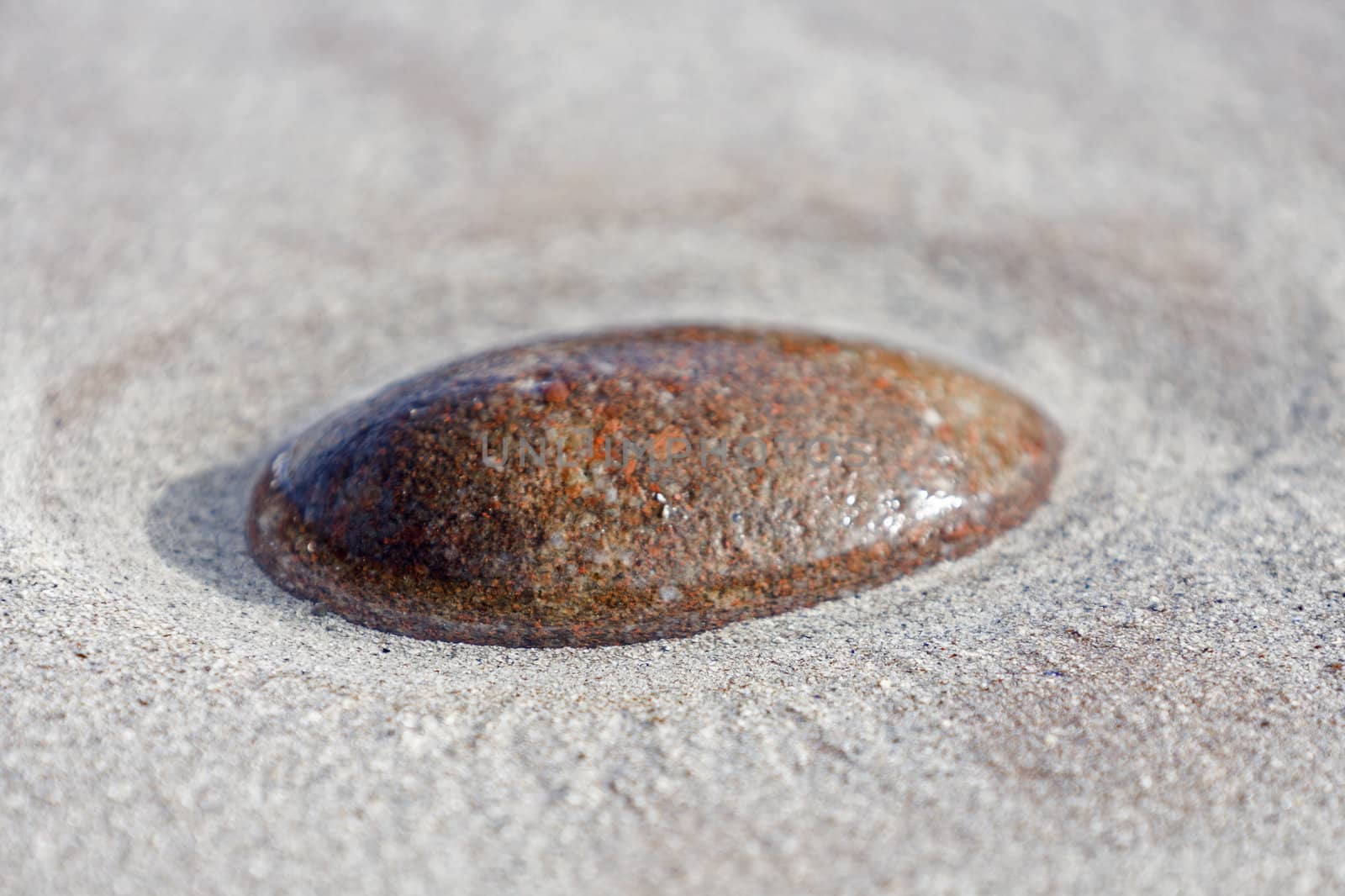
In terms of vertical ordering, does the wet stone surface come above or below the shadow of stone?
above

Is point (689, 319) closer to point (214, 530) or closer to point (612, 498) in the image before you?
point (612, 498)

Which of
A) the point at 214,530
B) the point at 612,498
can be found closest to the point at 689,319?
the point at 612,498

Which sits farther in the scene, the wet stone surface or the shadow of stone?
the shadow of stone

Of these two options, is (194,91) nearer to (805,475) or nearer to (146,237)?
(146,237)

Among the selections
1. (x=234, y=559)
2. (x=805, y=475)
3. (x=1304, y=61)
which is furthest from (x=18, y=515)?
(x=1304, y=61)

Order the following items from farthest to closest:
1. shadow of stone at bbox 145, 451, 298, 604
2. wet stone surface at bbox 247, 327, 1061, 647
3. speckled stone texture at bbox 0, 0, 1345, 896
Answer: shadow of stone at bbox 145, 451, 298, 604 < wet stone surface at bbox 247, 327, 1061, 647 < speckled stone texture at bbox 0, 0, 1345, 896

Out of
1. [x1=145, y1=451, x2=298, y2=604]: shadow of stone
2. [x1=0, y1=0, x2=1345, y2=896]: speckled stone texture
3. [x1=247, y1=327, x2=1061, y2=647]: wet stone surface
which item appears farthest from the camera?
[x1=145, y1=451, x2=298, y2=604]: shadow of stone

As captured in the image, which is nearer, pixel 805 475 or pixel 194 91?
pixel 805 475
